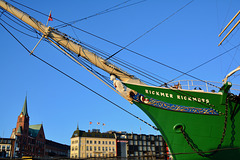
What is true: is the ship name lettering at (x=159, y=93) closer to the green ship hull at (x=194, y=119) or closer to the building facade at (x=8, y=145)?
the green ship hull at (x=194, y=119)

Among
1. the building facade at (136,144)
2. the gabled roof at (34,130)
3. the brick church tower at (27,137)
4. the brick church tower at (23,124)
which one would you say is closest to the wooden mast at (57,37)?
the brick church tower at (27,137)

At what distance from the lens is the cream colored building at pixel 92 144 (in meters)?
84.1

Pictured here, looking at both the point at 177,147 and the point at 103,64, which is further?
the point at 103,64

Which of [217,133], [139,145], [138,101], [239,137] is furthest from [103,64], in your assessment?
[139,145]

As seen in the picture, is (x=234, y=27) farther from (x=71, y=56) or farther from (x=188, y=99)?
(x=71, y=56)

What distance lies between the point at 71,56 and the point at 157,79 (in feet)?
19.0

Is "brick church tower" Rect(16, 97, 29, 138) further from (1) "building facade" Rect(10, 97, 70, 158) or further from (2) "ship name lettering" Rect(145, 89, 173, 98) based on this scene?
(2) "ship name lettering" Rect(145, 89, 173, 98)

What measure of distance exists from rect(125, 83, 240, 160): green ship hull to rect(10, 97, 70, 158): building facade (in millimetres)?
70945

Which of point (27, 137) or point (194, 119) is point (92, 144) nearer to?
point (27, 137)

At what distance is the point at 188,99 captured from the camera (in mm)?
16297

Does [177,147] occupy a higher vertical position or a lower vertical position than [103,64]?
lower

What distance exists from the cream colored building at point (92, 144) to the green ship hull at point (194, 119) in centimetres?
7116

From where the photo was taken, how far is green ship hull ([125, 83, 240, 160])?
15453 mm

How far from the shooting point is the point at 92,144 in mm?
86312
